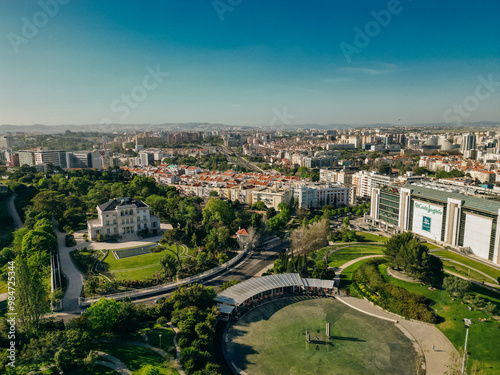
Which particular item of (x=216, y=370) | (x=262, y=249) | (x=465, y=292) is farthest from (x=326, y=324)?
(x=262, y=249)

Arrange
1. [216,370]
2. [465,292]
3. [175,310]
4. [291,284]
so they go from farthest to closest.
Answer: [291,284]
[465,292]
[175,310]
[216,370]

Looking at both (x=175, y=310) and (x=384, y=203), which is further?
(x=384, y=203)

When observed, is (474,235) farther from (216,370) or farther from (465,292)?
(216,370)

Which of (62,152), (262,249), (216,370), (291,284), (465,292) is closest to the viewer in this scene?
(216,370)

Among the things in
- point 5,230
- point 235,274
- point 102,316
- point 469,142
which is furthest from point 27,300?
point 469,142

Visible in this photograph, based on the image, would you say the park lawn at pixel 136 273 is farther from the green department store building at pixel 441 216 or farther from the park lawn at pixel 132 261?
the green department store building at pixel 441 216

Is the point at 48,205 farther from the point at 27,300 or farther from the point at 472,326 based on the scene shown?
the point at 472,326

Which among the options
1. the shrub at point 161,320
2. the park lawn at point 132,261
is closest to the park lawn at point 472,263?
the shrub at point 161,320
